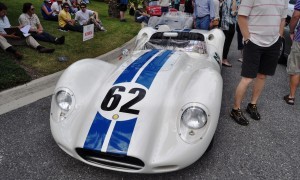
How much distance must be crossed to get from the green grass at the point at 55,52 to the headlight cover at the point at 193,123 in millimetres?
2851

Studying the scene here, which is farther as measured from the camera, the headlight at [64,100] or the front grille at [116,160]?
the headlight at [64,100]

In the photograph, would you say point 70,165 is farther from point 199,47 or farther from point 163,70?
point 199,47

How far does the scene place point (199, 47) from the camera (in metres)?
4.06

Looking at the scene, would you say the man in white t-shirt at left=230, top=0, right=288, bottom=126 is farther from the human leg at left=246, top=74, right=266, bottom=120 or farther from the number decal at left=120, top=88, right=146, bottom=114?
the number decal at left=120, top=88, right=146, bottom=114

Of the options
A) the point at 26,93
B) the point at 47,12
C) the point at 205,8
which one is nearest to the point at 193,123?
the point at 26,93

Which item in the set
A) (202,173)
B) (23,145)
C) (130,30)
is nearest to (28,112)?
(23,145)

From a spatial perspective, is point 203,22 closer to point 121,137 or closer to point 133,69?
point 133,69

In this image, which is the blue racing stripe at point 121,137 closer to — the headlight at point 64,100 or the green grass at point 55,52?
the headlight at point 64,100

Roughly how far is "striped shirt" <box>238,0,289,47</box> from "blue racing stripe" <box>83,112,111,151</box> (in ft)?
6.59

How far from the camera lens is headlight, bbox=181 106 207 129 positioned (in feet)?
7.91

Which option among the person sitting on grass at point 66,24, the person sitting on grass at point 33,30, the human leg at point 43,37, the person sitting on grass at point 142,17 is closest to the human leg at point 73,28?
the person sitting on grass at point 66,24

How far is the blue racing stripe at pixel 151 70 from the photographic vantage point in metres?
2.81

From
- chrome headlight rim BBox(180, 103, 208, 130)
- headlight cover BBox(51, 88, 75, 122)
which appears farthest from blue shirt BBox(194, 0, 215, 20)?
headlight cover BBox(51, 88, 75, 122)

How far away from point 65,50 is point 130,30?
142 inches
